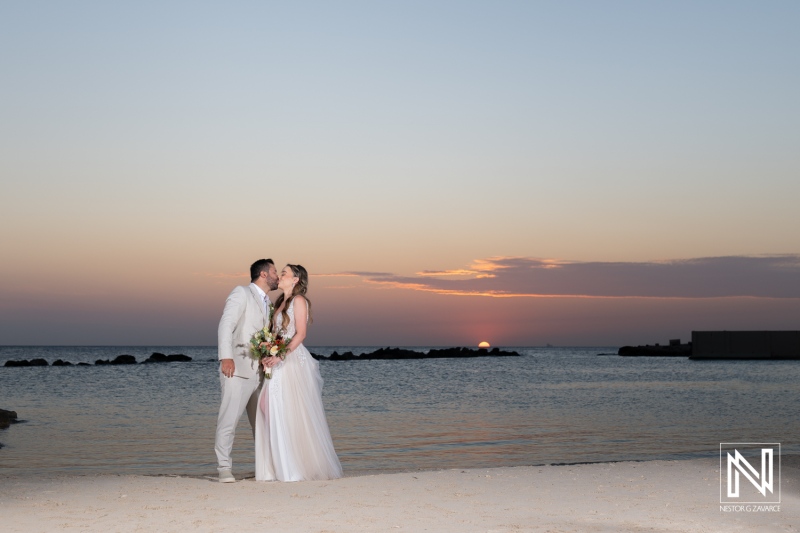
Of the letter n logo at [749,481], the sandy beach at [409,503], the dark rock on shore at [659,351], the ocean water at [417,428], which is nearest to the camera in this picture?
the sandy beach at [409,503]

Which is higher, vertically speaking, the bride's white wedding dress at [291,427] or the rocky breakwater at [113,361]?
the bride's white wedding dress at [291,427]

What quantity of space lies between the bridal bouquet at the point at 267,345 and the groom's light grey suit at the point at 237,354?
0.12m

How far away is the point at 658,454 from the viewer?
16.0 m

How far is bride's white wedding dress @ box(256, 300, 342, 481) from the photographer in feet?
32.2

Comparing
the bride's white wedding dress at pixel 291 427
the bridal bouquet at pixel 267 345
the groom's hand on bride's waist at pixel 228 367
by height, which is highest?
the bridal bouquet at pixel 267 345

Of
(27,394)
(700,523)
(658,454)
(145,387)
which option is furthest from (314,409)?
(145,387)

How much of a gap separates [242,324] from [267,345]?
430 mm

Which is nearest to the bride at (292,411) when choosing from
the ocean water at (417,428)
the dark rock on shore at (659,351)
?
the ocean water at (417,428)

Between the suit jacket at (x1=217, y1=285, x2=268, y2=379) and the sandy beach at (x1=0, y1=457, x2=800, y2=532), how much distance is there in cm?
127

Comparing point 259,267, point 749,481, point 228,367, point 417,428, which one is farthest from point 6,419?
point 749,481

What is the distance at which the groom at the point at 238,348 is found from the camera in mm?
9742

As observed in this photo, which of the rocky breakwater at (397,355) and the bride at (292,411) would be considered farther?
the rocky breakwater at (397,355)

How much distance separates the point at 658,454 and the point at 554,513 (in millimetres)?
9008

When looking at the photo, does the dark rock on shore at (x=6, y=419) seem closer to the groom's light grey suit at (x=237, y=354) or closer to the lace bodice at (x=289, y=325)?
the groom's light grey suit at (x=237, y=354)
